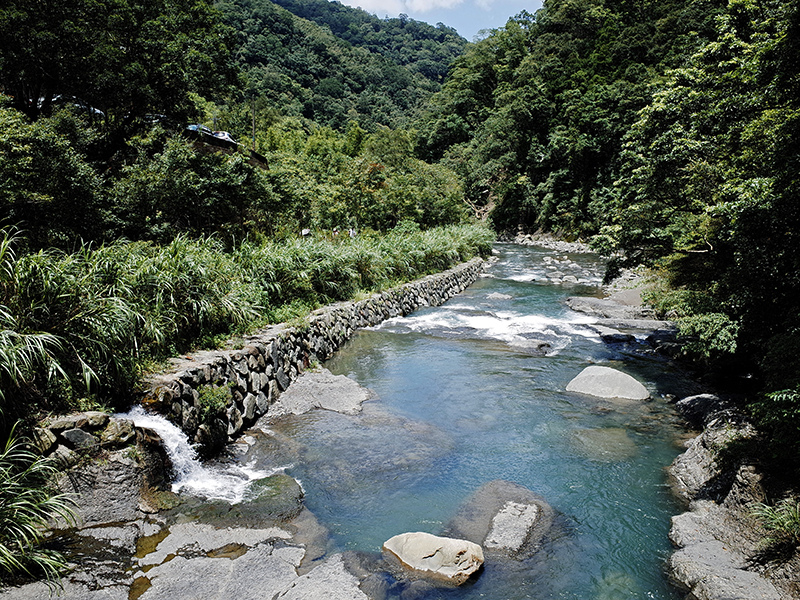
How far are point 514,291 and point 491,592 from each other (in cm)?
1861

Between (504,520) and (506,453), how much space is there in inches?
73.1

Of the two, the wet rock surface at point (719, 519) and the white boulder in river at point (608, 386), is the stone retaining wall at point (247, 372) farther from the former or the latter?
the wet rock surface at point (719, 519)

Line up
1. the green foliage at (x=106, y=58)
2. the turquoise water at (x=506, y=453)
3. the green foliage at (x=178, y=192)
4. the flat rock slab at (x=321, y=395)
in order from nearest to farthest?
1. the turquoise water at (x=506, y=453)
2. the flat rock slab at (x=321, y=395)
3. the green foliage at (x=178, y=192)
4. the green foliage at (x=106, y=58)

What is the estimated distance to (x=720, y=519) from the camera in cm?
Answer: 540

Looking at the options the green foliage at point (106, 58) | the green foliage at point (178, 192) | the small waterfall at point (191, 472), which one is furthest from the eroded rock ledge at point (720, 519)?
the green foliage at point (106, 58)

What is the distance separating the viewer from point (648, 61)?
4219 centimetres

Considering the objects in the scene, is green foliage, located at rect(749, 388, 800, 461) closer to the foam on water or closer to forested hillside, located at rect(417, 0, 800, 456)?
forested hillside, located at rect(417, 0, 800, 456)

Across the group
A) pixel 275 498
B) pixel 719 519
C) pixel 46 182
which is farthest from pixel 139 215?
pixel 719 519

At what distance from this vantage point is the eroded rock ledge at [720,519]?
4.44 meters

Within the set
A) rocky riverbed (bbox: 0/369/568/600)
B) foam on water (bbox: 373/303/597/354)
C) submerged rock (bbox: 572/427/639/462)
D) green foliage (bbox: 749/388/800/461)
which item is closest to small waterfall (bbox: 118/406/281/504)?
rocky riverbed (bbox: 0/369/568/600)

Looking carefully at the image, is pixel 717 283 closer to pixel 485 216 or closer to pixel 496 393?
pixel 496 393

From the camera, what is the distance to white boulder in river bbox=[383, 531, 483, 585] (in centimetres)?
467

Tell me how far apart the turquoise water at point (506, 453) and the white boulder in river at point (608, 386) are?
34 cm

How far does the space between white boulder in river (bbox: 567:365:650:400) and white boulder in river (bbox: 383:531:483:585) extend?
231 inches
